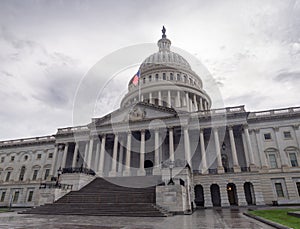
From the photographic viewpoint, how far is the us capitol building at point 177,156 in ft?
94.4

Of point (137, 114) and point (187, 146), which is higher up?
point (137, 114)

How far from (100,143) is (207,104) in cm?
3248

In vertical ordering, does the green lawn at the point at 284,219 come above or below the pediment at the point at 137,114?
below

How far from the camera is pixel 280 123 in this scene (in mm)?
35531

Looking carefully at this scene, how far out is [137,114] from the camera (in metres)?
36.8

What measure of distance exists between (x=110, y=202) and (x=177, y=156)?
1985cm

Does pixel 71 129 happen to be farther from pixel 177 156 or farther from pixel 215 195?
pixel 215 195

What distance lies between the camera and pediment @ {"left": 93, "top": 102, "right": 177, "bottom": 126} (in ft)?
117

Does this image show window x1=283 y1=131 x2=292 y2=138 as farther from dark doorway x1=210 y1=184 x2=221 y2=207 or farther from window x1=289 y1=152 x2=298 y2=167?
dark doorway x1=210 y1=184 x2=221 y2=207

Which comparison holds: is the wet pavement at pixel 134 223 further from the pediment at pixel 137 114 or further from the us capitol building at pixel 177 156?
the pediment at pixel 137 114

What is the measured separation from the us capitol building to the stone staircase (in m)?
1.36

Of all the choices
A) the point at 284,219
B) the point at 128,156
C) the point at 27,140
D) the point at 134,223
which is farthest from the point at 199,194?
the point at 27,140

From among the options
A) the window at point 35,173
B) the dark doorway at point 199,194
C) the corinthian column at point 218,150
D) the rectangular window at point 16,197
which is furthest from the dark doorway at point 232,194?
the rectangular window at point 16,197

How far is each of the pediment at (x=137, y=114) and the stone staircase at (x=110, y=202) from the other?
12262 millimetres
